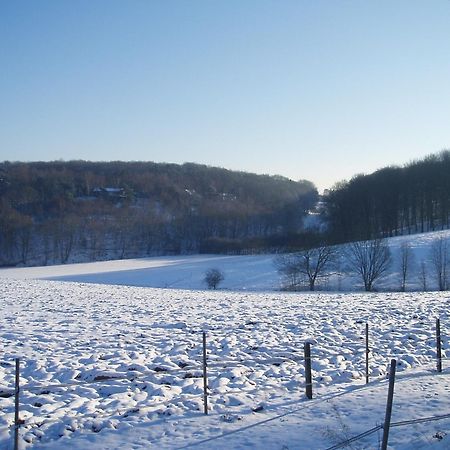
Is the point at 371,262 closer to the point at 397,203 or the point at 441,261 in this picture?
the point at 441,261

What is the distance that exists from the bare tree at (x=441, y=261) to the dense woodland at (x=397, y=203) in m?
26.2

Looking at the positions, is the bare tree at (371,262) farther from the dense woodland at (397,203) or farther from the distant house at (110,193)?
the distant house at (110,193)

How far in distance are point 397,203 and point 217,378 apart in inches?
3203

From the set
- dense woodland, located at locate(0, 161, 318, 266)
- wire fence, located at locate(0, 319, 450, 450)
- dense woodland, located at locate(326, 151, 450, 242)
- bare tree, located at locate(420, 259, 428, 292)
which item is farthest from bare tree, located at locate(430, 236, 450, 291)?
dense woodland, located at locate(0, 161, 318, 266)

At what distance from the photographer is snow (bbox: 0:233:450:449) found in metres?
7.58

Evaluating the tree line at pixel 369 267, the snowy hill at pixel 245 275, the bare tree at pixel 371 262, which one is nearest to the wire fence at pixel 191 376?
the bare tree at pixel 371 262

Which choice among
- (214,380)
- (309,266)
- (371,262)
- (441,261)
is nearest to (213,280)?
(309,266)

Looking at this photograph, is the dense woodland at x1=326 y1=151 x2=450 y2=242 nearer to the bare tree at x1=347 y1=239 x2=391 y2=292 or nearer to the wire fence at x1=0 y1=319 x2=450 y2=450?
the bare tree at x1=347 y1=239 x2=391 y2=292

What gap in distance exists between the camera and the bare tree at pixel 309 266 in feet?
151

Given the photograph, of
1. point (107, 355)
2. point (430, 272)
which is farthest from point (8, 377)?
point (430, 272)

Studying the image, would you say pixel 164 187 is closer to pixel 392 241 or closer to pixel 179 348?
pixel 392 241

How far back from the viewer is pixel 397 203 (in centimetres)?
8506

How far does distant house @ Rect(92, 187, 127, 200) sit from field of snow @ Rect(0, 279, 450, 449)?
12583cm

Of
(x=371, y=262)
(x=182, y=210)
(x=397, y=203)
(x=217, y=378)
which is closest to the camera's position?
(x=217, y=378)
